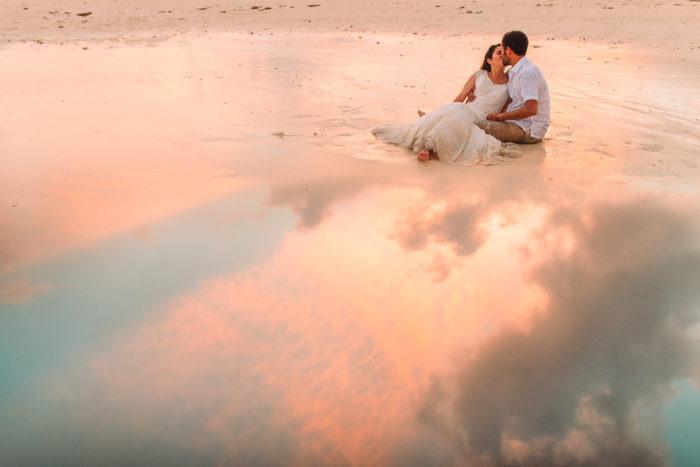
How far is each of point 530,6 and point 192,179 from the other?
15.6 m

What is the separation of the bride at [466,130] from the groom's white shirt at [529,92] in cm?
15

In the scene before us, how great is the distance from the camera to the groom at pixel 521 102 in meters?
4.56

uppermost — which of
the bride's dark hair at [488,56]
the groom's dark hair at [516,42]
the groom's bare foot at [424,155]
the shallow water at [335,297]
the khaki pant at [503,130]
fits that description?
the groom's dark hair at [516,42]

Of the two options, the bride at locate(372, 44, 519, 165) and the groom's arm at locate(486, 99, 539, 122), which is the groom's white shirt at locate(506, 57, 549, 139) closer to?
the groom's arm at locate(486, 99, 539, 122)

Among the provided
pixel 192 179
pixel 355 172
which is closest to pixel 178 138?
pixel 192 179

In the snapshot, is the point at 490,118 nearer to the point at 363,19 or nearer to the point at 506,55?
the point at 506,55

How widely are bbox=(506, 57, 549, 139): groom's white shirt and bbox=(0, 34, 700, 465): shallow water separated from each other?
22 cm

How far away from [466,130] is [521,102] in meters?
0.70

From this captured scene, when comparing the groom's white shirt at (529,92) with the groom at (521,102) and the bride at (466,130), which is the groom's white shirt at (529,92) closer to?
the groom at (521,102)

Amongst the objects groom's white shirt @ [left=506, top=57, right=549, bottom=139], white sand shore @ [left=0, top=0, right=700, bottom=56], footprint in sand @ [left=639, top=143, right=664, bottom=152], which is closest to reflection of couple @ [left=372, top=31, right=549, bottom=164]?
groom's white shirt @ [left=506, top=57, right=549, bottom=139]

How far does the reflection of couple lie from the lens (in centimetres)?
443

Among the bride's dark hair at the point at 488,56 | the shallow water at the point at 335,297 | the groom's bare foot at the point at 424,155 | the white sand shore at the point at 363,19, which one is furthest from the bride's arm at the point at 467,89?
the white sand shore at the point at 363,19

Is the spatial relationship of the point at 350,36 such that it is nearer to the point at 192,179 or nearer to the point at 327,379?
the point at 192,179

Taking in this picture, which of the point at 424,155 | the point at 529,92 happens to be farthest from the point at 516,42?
the point at 424,155
